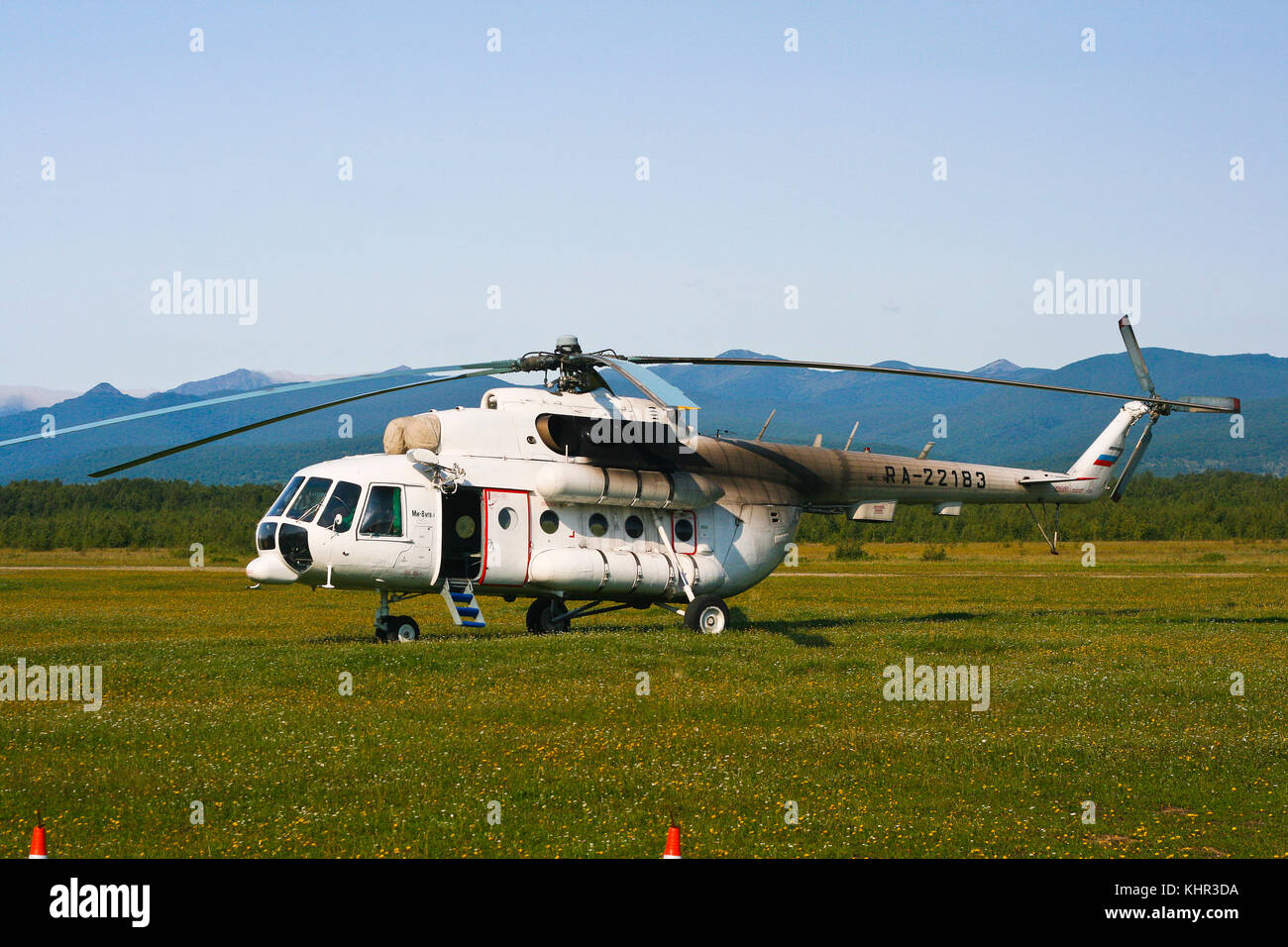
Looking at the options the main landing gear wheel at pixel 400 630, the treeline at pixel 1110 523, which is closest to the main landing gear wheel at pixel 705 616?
the main landing gear wheel at pixel 400 630

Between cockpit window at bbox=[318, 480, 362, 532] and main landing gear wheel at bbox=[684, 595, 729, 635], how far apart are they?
6.98 metres

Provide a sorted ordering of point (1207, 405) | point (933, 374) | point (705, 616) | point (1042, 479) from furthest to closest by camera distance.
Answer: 1. point (1042, 479)
2. point (1207, 405)
3. point (705, 616)
4. point (933, 374)

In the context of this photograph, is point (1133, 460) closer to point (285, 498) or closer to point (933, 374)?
point (933, 374)

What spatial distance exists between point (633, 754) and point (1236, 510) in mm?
113014

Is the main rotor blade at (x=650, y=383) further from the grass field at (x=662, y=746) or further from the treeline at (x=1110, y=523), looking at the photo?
the treeline at (x=1110, y=523)

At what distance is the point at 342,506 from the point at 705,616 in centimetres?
752

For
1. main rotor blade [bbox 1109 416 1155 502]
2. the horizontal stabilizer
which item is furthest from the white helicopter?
the horizontal stabilizer

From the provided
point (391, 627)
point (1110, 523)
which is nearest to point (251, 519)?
point (1110, 523)

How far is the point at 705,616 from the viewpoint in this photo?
961 inches

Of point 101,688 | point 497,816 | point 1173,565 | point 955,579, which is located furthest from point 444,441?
point 1173,565

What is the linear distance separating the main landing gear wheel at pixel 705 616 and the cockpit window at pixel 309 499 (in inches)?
297

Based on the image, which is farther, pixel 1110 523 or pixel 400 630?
pixel 1110 523

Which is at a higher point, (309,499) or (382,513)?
(309,499)

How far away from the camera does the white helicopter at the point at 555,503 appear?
21.8 meters
